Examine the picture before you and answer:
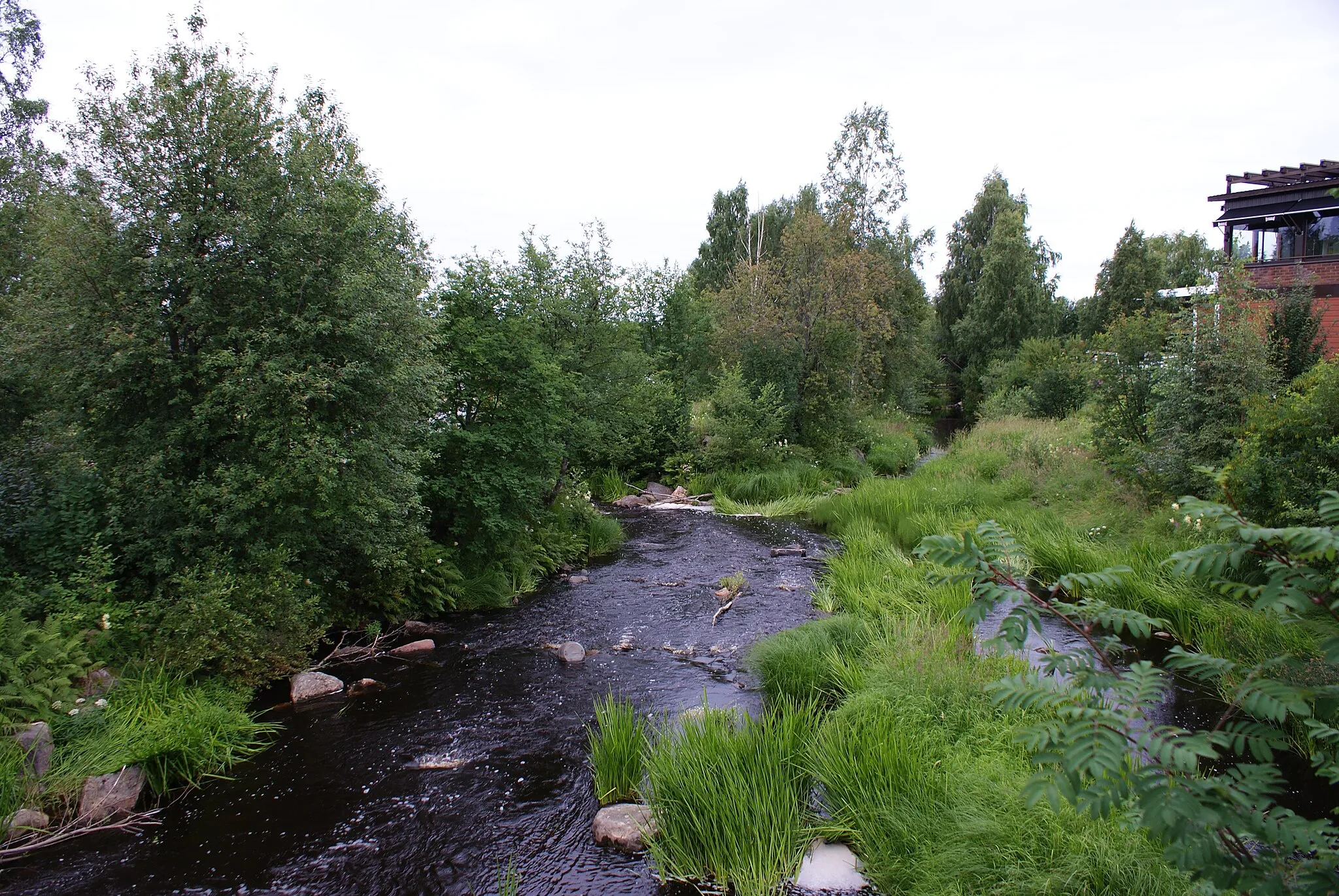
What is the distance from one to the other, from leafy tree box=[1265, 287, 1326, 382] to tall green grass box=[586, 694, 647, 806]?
15.5m

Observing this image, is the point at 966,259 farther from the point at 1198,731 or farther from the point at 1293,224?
the point at 1198,731

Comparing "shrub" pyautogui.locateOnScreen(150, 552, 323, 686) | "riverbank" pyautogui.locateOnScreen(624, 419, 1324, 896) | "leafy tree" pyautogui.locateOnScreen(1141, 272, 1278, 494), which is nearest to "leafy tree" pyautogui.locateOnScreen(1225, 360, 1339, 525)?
"riverbank" pyautogui.locateOnScreen(624, 419, 1324, 896)

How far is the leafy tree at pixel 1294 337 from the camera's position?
14688 millimetres

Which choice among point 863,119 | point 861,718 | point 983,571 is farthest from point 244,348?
point 863,119

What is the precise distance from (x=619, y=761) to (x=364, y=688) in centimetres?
418

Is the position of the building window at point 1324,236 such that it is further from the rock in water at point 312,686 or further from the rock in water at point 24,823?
the rock in water at point 24,823

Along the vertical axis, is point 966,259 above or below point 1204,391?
above

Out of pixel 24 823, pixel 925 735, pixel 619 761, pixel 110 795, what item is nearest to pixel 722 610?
pixel 619 761

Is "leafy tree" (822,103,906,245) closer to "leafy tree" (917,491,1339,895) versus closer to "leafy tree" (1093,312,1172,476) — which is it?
"leafy tree" (1093,312,1172,476)

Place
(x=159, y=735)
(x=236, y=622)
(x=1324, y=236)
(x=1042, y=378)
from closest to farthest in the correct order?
(x=159, y=735)
(x=236, y=622)
(x=1324, y=236)
(x=1042, y=378)

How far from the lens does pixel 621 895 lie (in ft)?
17.6

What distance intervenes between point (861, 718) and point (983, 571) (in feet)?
13.7

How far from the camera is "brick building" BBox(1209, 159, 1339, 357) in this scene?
2089 cm

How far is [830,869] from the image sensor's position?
5.39 m
